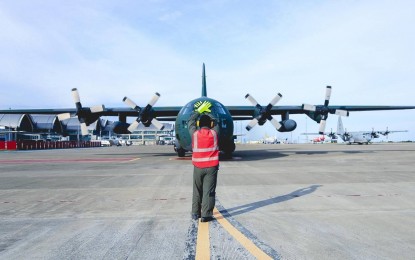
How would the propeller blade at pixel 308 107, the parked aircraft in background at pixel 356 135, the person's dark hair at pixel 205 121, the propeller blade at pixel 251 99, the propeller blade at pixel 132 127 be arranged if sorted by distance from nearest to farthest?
the person's dark hair at pixel 205 121 → the propeller blade at pixel 132 127 → the propeller blade at pixel 251 99 → the propeller blade at pixel 308 107 → the parked aircraft in background at pixel 356 135

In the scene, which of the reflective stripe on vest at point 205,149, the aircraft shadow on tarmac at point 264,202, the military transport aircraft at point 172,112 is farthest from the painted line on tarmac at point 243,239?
the military transport aircraft at point 172,112

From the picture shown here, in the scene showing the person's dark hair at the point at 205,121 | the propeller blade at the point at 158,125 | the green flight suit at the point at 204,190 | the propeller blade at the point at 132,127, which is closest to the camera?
the green flight suit at the point at 204,190

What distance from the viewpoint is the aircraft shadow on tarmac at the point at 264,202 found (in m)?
6.59

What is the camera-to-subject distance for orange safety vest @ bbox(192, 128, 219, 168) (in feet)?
19.9

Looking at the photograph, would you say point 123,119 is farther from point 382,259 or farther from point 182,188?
point 382,259

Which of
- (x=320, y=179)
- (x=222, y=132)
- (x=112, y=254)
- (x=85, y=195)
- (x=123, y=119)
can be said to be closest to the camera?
(x=112, y=254)

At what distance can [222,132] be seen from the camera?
19000mm

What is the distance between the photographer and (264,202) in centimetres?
756

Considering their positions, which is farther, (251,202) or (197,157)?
(251,202)

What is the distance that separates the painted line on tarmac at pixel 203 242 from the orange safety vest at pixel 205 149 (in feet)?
3.63

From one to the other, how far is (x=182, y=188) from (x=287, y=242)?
563 cm

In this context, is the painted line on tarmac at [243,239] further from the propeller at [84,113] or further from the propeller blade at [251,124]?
the propeller at [84,113]

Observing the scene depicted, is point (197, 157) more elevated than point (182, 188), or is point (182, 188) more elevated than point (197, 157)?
point (197, 157)

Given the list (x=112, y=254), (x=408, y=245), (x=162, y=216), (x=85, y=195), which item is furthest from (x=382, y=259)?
(x=85, y=195)
